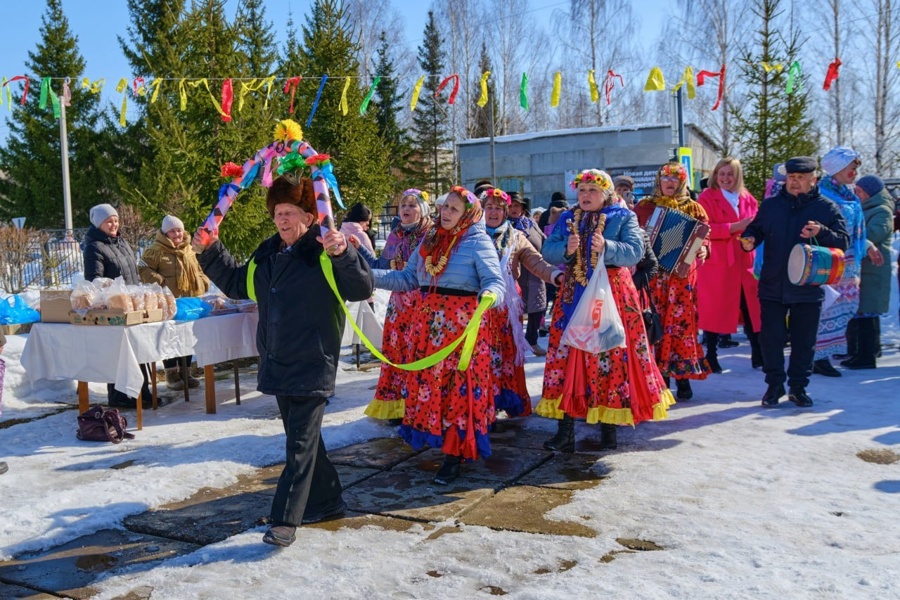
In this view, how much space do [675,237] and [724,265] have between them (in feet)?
5.68

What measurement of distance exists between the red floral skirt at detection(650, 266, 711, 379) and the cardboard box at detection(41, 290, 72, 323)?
15.7 ft

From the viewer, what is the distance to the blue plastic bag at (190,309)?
6.73 m

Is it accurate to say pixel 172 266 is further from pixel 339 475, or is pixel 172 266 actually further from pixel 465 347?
pixel 465 347

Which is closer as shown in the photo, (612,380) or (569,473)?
(569,473)

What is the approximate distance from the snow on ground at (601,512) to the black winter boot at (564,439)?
0.31 meters

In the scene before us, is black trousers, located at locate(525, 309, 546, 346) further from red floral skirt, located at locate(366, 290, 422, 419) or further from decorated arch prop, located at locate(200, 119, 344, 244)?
decorated arch prop, located at locate(200, 119, 344, 244)

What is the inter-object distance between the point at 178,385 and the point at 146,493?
3.54m

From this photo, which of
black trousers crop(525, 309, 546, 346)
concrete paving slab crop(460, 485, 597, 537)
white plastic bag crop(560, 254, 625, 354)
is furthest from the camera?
black trousers crop(525, 309, 546, 346)

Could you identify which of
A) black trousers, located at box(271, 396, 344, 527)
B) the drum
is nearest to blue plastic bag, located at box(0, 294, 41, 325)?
black trousers, located at box(271, 396, 344, 527)

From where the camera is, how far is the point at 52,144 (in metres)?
28.9

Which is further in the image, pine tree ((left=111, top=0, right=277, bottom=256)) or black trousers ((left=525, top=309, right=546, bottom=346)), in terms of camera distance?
pine tree ((left=111, top=0, right=277, bottom=256))

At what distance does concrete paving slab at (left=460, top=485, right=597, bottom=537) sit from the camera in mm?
4062

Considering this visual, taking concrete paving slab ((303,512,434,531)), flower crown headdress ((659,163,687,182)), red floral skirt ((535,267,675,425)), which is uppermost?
flower crown headdress ((659,163,687,182))

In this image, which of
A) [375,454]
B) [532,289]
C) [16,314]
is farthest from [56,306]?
[532,289]
